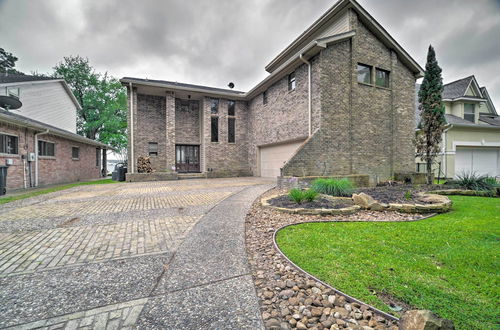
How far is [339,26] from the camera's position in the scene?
10633 millimetres

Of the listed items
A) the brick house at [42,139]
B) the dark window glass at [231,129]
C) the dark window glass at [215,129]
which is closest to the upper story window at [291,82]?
the dark window glass at [231,129]

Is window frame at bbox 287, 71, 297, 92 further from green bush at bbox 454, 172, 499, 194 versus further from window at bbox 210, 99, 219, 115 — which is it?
green bush at bbox 454, 172, 499, 194

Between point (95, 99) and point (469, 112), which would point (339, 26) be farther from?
point (95, 99)

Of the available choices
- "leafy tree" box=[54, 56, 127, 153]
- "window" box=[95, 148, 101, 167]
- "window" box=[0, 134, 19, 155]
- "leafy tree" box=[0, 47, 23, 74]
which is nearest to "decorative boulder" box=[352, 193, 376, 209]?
"window" box=[0, 134, 19, 155]

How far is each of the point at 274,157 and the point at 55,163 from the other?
13.9 meters

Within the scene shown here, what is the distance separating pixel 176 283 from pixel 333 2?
1404 cm

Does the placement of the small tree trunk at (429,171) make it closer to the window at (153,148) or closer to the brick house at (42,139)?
the window at (153,148)

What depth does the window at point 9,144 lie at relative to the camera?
9062mm

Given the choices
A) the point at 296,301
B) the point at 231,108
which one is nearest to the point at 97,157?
the point at 231,108

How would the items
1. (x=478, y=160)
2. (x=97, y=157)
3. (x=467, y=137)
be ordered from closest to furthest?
(x=467, y=137) → (x=478, y=160) → (x=97, y=157)

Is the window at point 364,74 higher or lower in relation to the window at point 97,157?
higher

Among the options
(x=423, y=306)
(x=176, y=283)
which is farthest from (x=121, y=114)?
(x=423, y=306)

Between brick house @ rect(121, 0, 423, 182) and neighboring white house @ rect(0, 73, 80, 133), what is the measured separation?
7.30m

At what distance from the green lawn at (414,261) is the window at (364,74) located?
8.68 m
